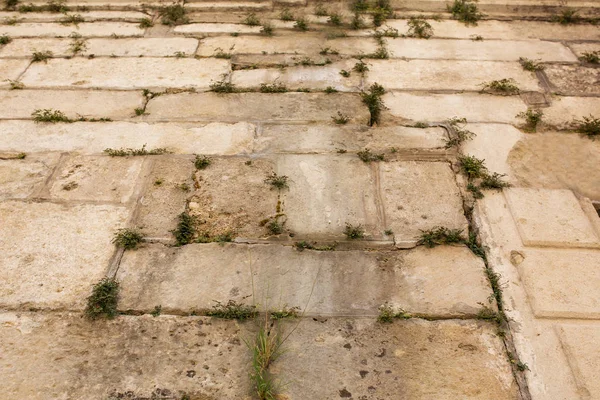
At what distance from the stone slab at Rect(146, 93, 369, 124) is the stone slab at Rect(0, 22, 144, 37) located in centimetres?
156

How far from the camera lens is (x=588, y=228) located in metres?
3.26

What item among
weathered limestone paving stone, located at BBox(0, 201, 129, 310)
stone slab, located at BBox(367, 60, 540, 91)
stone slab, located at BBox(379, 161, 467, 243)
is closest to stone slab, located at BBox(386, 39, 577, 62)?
stone slab, located at BBox(367, 60, 540, 91)

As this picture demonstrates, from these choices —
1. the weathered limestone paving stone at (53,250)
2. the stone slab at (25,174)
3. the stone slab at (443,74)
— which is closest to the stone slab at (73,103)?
the stone slab at (25,174)

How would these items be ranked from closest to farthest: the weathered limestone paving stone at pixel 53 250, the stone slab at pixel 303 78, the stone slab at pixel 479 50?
1. the weathered limestone paving stone at pixel 53 250
2. the stone slab at pixel 303 78
3. the stone slab at pixel 479 50

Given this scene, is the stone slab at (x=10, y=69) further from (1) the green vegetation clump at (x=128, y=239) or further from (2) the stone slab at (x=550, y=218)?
(2) the stone slab at (x=550, y=218)

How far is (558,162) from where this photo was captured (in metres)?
3.80

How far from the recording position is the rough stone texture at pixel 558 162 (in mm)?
3607

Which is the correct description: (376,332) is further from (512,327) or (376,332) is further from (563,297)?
(563,297)

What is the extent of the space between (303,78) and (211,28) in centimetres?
153

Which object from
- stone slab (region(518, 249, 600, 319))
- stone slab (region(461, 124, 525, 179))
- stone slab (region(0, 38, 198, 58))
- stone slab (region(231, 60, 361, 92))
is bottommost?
stone slab (region(518, 249, 600, 319))

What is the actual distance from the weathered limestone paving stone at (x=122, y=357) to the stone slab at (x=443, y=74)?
3033 mm

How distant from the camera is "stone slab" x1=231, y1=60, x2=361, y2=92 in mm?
4621

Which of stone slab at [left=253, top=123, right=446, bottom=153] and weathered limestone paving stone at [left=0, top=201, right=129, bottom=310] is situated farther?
stone slab at [left=253, top=123, right=446, bottom=153]

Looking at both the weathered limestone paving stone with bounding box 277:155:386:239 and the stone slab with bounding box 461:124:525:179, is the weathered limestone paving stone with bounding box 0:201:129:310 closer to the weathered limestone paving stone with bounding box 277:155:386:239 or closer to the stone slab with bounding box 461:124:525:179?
the weathered limestone paving stone with bounding box 277:155:386:239
